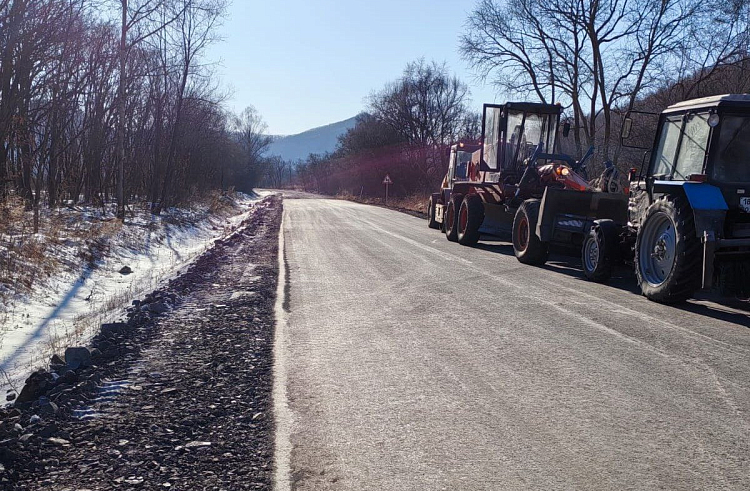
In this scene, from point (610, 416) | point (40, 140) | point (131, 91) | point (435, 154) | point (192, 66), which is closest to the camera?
point (610, 416)

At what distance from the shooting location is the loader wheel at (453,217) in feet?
59.7

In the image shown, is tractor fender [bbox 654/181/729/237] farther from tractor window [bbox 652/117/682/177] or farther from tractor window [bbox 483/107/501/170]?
tractor window [bbox 483/107/501/170]

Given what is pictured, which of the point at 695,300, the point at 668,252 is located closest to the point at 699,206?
the point at 668,252

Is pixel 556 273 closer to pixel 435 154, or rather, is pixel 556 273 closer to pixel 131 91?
pixel 131 91

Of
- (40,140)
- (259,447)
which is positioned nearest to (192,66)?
(40,140)

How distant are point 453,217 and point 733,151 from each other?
10412 millimetres

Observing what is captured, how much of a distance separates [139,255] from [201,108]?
17.1m

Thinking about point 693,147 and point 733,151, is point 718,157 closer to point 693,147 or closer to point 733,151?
point 733,151

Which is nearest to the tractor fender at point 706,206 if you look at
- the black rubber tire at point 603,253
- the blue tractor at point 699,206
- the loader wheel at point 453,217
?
the blue tractor at point 699,206

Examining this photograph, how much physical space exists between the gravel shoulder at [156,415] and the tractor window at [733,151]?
20.9ft

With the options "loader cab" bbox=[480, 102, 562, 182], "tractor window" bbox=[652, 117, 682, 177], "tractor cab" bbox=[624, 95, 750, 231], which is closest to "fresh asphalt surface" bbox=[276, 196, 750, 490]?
"tractor cab" bbox=[624, 95, 750, 231]

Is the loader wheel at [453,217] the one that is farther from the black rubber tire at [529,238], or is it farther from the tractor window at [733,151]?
the tractor window at [733,151]

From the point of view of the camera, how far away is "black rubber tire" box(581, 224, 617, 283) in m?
10.2

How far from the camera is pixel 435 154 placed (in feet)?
177
